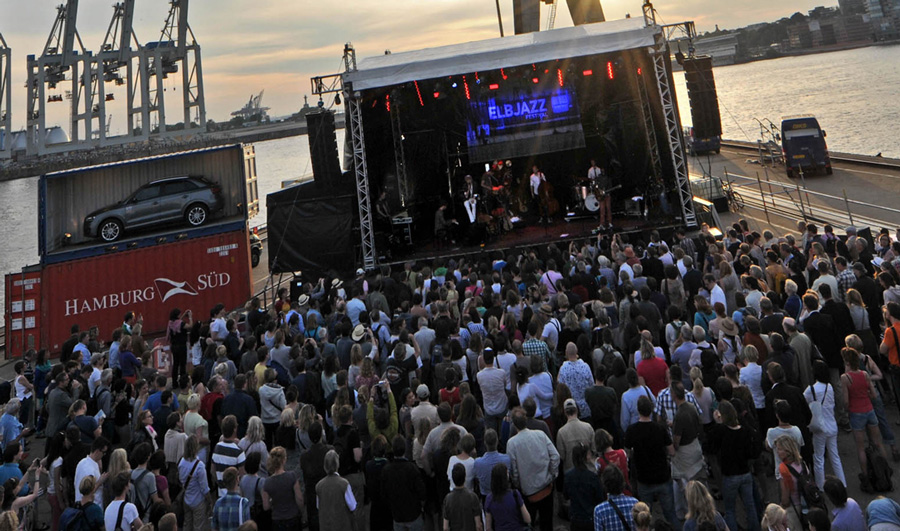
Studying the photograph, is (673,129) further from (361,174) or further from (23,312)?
(23,312)

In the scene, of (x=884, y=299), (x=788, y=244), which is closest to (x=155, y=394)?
(x=884, y=299)

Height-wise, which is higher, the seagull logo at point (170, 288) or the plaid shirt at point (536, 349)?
the seagull logo at point (170, 288)

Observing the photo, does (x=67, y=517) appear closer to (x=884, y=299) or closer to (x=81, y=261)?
(x=884, y=299)

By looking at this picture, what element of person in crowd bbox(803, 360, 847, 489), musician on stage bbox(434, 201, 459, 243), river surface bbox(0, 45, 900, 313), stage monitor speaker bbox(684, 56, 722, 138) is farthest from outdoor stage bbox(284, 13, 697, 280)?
river surface bbox(0, 45, 900, 313)

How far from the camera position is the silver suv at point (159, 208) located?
18328 mm

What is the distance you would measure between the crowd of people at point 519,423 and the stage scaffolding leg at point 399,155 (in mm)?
9724

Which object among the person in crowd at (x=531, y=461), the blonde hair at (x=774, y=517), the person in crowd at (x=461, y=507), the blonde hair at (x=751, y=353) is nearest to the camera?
the blonde hair at (x=774, y=517)

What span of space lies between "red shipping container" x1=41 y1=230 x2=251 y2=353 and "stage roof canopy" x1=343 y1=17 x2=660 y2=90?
5972 millimetres

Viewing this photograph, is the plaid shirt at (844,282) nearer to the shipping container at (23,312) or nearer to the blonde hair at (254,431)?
the blonde hair at (254,431)

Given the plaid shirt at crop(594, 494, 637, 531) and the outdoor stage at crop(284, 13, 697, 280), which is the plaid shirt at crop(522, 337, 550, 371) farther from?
the outdoor stage at crop(284, 13, 697, 280)

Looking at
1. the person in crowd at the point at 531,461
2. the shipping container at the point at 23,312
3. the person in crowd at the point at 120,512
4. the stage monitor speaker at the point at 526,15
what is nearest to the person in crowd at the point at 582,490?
the person in crowd at the point at 531,461

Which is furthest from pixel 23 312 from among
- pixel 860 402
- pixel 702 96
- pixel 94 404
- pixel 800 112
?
pixel 800 112

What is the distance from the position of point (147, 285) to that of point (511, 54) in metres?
10.8

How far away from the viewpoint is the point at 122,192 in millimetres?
19062
